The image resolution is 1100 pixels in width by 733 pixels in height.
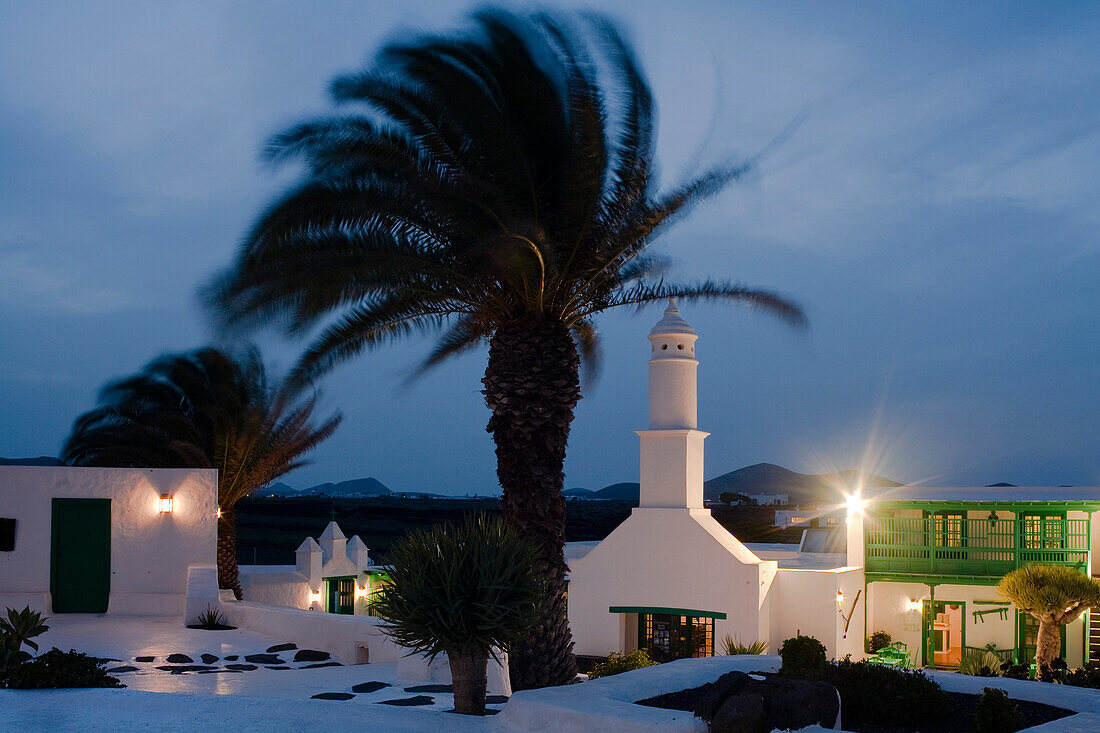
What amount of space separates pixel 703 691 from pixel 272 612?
864 cm

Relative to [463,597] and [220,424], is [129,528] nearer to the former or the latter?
[220,424]

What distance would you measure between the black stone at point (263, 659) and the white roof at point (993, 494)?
16.9 meters

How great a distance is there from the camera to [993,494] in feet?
78.8

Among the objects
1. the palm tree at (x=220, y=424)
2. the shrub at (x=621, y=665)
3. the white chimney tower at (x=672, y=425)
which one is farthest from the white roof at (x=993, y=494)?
the palm tree at (x=220, y=424)

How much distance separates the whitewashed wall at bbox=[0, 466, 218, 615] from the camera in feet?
53.4

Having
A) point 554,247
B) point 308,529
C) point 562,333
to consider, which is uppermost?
point 554,247

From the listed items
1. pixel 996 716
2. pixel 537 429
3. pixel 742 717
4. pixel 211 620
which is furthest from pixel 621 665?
pixel 742 717

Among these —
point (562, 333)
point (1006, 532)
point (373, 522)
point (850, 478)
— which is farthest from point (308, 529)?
point (562, 333)

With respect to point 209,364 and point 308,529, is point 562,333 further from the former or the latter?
point 308,529

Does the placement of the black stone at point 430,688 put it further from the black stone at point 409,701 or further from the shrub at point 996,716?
the shrub at point 996,716

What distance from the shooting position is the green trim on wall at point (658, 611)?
72.7 ft

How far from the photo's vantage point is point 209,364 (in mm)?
24328

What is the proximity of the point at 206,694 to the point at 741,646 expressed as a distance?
1377 cm

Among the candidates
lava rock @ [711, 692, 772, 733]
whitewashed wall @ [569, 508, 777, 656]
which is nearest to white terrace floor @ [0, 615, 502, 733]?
lava rock @ [711, 692, 772, 733]
